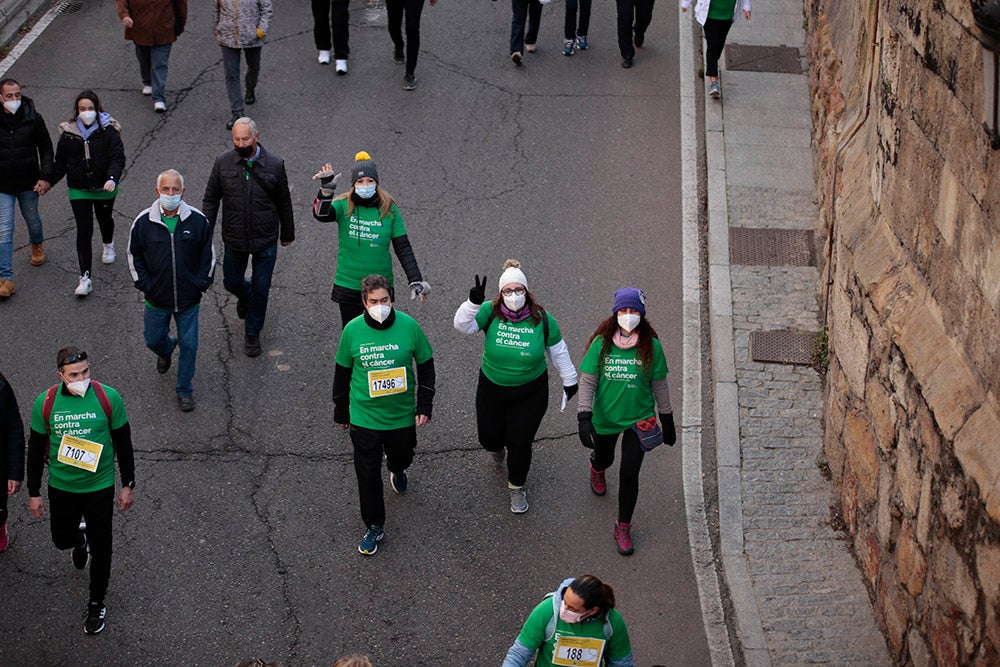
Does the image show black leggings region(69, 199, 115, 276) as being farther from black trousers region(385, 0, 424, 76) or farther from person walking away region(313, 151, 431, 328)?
black trousers region(385, 0, 424, 76)

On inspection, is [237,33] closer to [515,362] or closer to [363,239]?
[363,239]

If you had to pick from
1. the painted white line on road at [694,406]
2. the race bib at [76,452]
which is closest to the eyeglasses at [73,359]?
the race bib at [76,452]

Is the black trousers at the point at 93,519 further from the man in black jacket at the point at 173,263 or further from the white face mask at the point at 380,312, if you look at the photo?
the man in black jacket at the point at 173,263

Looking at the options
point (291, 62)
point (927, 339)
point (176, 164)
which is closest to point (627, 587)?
point (927, 339)

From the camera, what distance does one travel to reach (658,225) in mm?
12391

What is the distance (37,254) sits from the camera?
37.4 ft

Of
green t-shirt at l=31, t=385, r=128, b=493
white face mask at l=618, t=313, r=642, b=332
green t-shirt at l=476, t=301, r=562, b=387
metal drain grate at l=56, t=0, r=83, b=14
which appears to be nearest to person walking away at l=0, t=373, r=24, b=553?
green t-shirt at l=31, t=385, r=128, b=493

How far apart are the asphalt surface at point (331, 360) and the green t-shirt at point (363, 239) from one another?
1.06m

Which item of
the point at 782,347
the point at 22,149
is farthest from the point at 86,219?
the point at 782,347

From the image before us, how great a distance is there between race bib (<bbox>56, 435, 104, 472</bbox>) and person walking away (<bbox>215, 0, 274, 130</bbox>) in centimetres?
695

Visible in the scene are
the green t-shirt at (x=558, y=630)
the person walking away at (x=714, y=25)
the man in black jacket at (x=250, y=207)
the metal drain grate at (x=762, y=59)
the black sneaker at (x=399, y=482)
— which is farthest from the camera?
the metal drain grate at (x=762, y=59)

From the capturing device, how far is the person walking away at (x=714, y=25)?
13945mm

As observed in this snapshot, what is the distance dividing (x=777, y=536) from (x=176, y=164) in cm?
727

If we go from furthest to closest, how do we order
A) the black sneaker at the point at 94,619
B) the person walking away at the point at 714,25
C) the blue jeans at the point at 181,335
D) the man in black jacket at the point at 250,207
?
the person walking away at the point at 714,25, the man in black jacket at the point at 250,207, the blue jeans at the point at 181,335, the black sneaker at the point at 94,619
